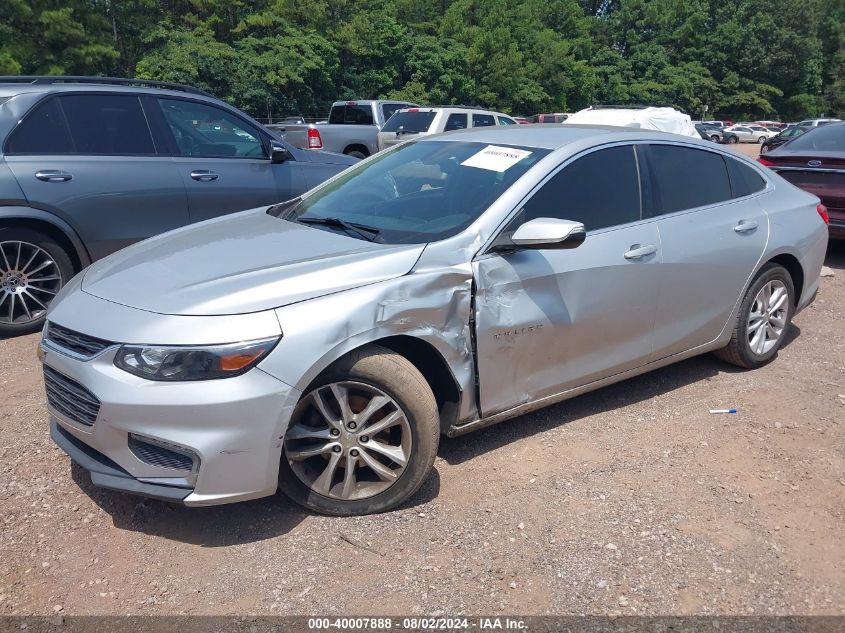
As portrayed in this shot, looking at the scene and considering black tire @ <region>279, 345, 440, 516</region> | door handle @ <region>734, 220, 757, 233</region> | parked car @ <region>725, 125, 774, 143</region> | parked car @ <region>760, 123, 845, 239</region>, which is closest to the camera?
black tire @ <region>279, 345, 440, 516</region>

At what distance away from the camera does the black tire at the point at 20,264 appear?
5.25m

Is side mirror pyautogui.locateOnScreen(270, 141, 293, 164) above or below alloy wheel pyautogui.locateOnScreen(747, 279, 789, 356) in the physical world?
above

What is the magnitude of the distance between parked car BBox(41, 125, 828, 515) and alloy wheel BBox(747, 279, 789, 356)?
4.6 inches

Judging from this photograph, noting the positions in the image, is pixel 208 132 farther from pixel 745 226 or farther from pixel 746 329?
pixel 746 329

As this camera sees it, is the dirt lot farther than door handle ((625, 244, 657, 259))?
No

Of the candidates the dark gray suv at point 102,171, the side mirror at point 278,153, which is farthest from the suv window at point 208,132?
the side mirror at point 278,153

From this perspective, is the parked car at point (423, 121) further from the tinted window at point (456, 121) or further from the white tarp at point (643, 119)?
the white tarp at point (643, 119)

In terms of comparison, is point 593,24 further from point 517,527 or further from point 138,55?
point 517,527

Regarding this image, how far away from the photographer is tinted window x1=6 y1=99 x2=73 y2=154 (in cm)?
536

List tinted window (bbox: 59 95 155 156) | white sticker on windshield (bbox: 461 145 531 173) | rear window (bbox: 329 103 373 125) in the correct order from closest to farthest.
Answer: white sticker on windshield (bbox: 461 145 531 173)
tinted window (bbox: 59 95 155 156)
rear window (bbox: 329 103 373 125)

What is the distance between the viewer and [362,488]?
312 centimetres

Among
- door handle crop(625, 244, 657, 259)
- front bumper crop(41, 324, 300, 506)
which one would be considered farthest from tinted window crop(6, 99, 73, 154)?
door handle crop(625, 244, 657, 259)

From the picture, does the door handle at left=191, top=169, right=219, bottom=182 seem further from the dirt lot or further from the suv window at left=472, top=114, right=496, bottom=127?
the suv window at left=472, top=114, right=496, bottom=127

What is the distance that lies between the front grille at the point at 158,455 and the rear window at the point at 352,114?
16.0m
